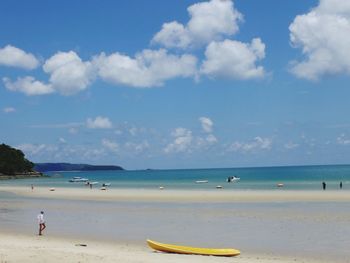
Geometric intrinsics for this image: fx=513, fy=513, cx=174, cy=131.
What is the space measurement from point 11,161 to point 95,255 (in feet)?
556

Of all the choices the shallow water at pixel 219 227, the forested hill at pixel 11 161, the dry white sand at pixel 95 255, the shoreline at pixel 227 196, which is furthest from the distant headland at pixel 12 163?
the dry white sand at pixel 95 255

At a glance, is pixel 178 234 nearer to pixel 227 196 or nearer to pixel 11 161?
pixel 227 196

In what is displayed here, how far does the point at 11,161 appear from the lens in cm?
17888

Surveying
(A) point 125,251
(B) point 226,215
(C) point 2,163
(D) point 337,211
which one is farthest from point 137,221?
(C) point 2,163

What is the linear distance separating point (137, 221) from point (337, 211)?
14741mm

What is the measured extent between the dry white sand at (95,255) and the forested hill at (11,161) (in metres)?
162

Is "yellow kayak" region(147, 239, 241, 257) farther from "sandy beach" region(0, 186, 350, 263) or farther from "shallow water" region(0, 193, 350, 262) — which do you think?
"shallow water" region(0, 193, 350, 262)

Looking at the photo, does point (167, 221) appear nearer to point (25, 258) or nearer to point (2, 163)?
point (25, 258)

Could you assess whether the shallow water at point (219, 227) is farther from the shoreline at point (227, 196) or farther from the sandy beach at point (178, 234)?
the shoreline at point (227, 196)

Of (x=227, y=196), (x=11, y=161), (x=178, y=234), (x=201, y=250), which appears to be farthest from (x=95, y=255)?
(x=11, y=161)

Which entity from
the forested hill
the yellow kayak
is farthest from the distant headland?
the yellow kayak

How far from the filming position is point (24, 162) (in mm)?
190500

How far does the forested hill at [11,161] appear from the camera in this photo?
579ft

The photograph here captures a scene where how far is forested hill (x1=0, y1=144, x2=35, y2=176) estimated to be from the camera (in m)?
176
